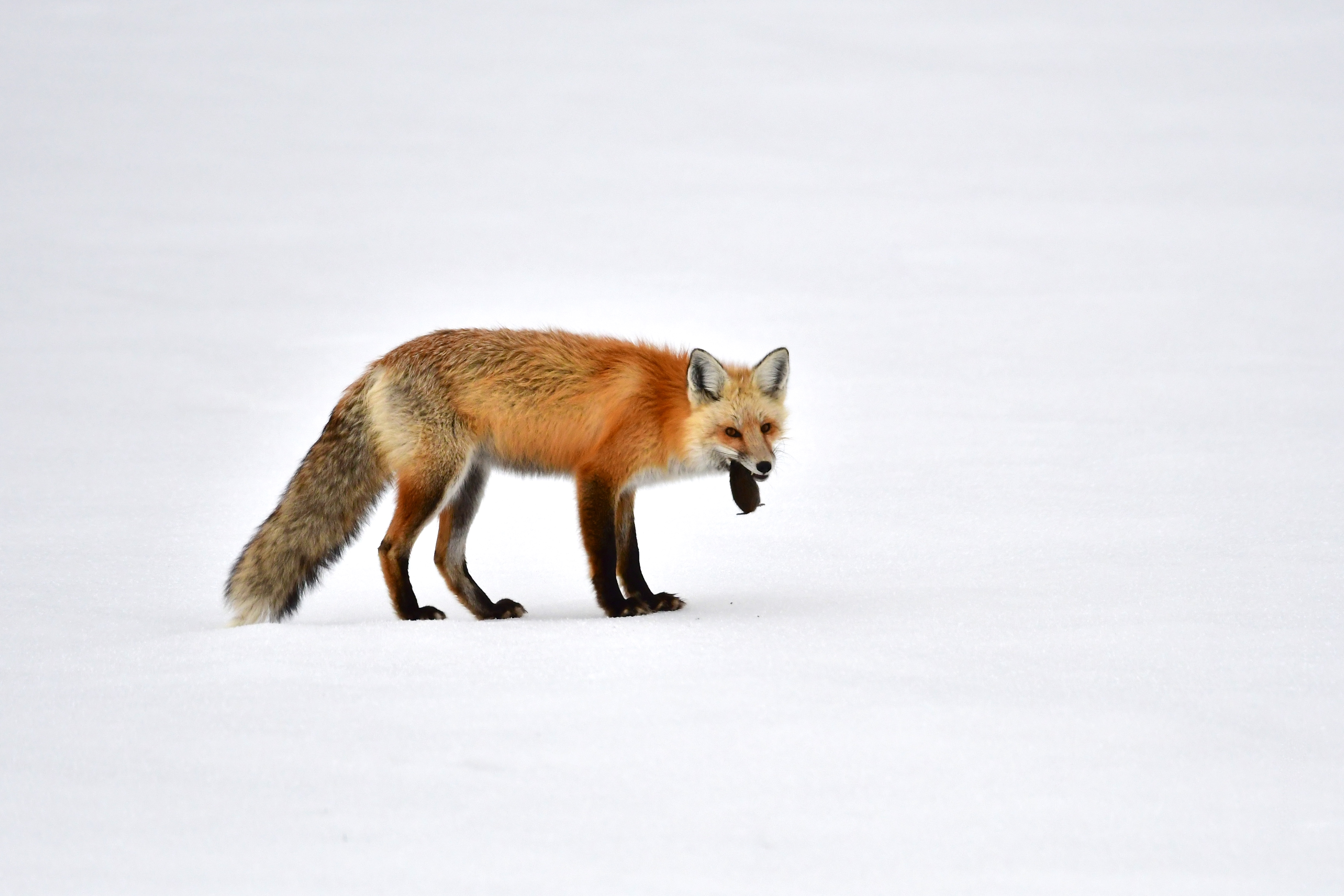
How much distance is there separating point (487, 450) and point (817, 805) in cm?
215

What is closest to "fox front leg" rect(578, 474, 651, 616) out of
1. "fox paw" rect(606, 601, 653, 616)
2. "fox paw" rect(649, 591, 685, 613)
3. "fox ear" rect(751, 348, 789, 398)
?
"fox paw" rect(606, 601, 653, 616)

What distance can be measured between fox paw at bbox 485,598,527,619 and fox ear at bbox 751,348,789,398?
1092mm

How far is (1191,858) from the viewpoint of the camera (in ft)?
7.90

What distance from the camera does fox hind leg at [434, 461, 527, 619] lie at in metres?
4.47

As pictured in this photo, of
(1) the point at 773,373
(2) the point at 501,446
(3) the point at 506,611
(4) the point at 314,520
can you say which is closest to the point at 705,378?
(1) the point at 773,373

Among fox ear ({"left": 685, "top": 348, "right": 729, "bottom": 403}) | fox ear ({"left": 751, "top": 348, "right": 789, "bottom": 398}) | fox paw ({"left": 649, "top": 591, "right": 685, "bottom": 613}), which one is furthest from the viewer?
fox paw ({"left": 649, "top": 591, "right": 685, "bottom": 613})

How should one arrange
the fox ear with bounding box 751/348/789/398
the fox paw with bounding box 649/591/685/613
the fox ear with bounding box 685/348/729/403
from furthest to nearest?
the fox paw with bounding box 649/591/685/613 < the fox ear with bounding box 751/348/789/398 < the fox ear with bounding box 685/348/729/403

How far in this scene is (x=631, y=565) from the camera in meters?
4.44

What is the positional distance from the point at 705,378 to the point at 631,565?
70 centimetres

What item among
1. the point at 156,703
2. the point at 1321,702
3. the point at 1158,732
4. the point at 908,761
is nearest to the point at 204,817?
the point at 156,703

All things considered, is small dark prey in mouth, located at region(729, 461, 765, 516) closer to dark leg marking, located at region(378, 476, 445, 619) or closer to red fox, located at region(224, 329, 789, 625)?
red fox, located at region(224, 329, 789, 625)

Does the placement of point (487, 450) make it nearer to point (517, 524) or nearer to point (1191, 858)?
point (517, 524)

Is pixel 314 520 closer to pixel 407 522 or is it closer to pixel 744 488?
pixel 407 522

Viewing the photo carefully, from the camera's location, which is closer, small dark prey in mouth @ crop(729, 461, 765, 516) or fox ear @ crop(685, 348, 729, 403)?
fox ear @ crop(685, 348, 729, 403)
